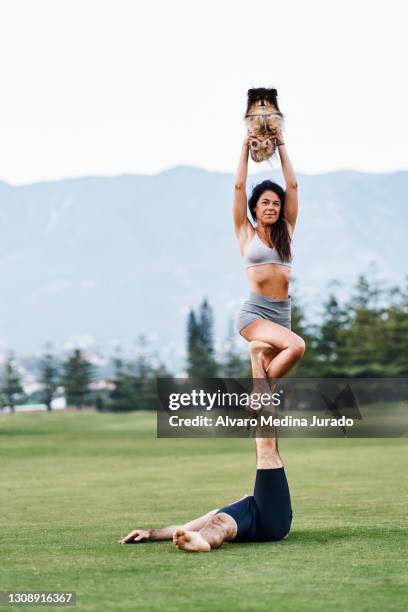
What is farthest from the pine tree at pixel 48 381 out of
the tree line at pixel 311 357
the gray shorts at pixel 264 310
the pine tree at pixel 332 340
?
the gray shorts at pixel 264 310

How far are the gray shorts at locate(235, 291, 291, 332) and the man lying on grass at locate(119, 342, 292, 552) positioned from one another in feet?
0.72

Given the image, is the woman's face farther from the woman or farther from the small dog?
the small dog

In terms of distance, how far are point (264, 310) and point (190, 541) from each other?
67.8 inches

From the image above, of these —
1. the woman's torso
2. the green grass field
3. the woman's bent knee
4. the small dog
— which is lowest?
the green grass field

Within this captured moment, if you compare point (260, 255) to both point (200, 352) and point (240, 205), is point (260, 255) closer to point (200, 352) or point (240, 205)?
point (240, 205)

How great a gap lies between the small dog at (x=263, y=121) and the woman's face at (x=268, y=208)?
295 millimetres

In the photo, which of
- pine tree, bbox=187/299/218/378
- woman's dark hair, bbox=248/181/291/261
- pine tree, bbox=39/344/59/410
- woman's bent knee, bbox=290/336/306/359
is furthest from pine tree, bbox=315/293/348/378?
woman's bent knee, bbox=290/336/306/359

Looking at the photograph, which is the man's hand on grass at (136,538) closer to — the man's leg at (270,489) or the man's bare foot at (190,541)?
the man's bare foot at (190,541)

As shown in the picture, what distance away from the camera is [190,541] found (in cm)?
757

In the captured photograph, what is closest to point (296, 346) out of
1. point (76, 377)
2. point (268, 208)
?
point (268, 208)

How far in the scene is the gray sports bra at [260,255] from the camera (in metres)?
8.33

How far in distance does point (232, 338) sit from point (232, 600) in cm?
10458

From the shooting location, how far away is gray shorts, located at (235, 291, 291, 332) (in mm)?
8305

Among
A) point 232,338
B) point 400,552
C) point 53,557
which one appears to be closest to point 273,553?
point 400,552
